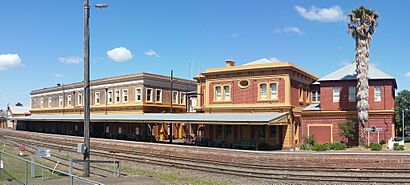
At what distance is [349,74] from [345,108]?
3125 mm

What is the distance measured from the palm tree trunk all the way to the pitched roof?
218 cm

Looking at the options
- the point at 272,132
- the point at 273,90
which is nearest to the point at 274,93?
the point at 273,90

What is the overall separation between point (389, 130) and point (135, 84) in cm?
2900

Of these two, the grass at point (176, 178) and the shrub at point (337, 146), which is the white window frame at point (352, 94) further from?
the grass at point (176, 178)

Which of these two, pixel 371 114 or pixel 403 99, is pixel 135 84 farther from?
pixel 403 99

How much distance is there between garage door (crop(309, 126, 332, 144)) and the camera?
114 feet

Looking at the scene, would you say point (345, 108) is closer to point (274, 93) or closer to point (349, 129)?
point (349, 129)

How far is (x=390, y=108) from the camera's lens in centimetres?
3316

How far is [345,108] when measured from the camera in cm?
3484

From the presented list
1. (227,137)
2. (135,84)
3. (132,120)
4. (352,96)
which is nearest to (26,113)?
(135,84)

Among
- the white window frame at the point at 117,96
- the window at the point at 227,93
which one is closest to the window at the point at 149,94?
the white window frame at the point at 117,96

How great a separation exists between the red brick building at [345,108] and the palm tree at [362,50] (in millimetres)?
1619

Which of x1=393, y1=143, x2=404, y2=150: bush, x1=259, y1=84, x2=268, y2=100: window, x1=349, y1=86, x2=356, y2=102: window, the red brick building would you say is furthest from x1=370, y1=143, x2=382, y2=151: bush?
x1=259, y1=84, x2=268, y2=100: window

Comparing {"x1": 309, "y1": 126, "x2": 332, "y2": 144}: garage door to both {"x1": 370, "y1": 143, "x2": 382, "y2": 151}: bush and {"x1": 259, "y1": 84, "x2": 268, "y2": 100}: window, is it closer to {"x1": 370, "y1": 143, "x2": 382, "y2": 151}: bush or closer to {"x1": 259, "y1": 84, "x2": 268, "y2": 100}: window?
{"x1": 259, "y1": 84, "x2": 268, "y2": 100}: window
